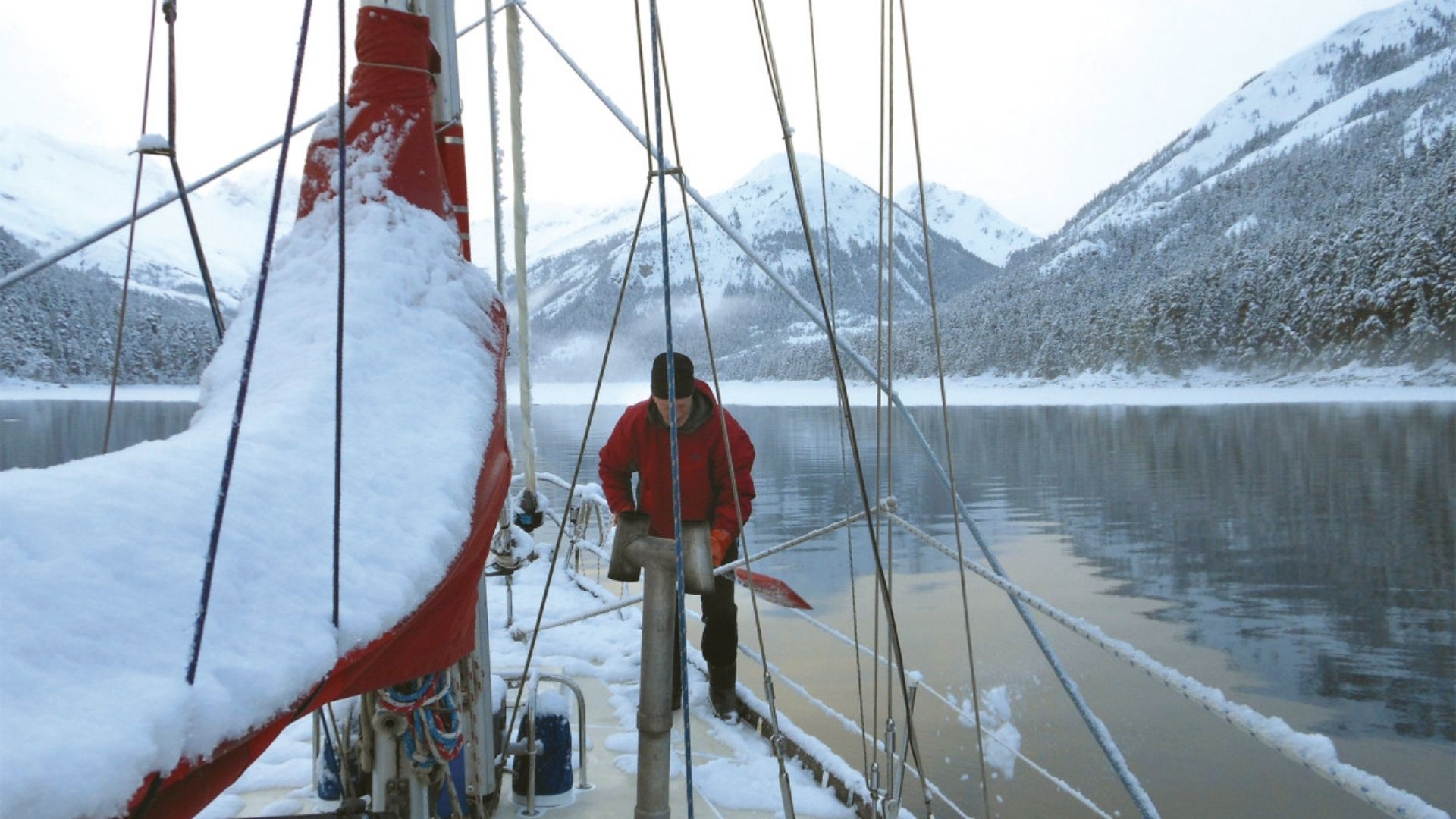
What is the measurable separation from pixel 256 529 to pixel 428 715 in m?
0.77

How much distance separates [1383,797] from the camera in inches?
53.9

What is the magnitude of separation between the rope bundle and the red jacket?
198cm

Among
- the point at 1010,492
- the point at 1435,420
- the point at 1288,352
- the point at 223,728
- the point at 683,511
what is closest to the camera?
the point at 223,728

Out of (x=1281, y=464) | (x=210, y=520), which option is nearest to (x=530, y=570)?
(x=210, y=520)

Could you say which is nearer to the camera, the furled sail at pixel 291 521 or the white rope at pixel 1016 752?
the furled sail at pixel 291 521

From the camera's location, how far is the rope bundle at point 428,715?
1693 millimetres

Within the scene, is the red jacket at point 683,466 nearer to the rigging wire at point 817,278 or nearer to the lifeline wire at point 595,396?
the lifeline wire at point 595,396

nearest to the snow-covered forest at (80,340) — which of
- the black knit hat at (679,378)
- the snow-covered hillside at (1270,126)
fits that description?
the black knit hat at (679,378)

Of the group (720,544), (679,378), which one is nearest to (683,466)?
(720,544)

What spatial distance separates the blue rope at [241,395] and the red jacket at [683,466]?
2.53 meters

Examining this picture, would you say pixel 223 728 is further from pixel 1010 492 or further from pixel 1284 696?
pixel 1010 492

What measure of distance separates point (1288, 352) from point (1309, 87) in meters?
174

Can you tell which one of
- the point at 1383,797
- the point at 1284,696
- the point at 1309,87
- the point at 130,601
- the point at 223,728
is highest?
the point at 1309,87

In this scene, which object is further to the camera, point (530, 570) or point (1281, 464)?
point (1281, 464)
